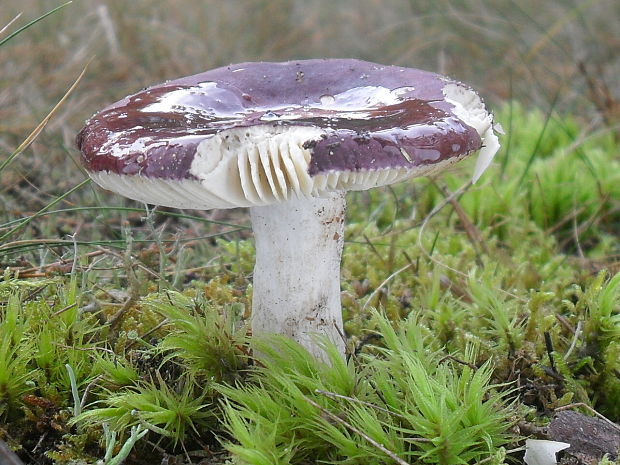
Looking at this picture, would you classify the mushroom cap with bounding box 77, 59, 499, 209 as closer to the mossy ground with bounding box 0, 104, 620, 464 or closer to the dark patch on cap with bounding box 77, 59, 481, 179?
the dark patch on cap with bounding box 77, 59, 481, 179

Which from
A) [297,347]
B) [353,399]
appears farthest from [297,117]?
[353,399]

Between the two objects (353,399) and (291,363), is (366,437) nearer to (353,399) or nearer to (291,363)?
(353,399)

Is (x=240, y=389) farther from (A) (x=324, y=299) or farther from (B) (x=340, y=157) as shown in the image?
(B) (x=340, y=157)

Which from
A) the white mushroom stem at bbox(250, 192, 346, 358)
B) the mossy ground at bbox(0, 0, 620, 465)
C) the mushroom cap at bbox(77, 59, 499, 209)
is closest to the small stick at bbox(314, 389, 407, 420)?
the mossy ground at bbox(0, 0, 620, 465)

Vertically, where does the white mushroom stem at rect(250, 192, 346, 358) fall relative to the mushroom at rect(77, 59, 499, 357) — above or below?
below

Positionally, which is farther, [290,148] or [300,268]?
[300,268]

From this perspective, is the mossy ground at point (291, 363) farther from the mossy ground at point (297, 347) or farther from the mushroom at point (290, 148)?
the mushroom at point (290, 148)

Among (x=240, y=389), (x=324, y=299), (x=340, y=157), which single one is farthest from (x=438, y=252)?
(x=340, y=157)

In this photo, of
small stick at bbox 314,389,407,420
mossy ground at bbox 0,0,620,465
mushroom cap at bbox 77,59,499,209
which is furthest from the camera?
mossy ground at bbox 0,0,620,465
